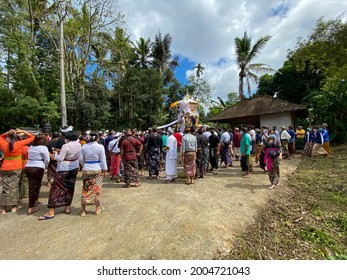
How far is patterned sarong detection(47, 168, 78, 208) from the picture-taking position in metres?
4.00

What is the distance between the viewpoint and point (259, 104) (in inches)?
699

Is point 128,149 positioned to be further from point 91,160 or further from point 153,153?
point 91,160

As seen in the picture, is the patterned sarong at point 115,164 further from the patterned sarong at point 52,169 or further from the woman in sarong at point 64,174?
the woman in sarong at point 64,174

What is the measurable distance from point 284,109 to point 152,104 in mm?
13129

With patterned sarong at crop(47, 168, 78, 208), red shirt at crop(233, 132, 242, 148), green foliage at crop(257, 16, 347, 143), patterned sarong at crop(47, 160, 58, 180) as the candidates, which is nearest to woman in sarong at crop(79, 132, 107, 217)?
patterned sarong at crop(47, 168, 78, 208)

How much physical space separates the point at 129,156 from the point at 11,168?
268 cm

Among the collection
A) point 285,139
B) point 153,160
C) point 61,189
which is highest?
point 285,139

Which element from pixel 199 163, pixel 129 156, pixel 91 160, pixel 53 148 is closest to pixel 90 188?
pixel 91 160

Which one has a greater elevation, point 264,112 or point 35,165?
point 264,112

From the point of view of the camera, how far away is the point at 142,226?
3654 mm

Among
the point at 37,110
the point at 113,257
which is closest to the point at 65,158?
the point at 113,257
